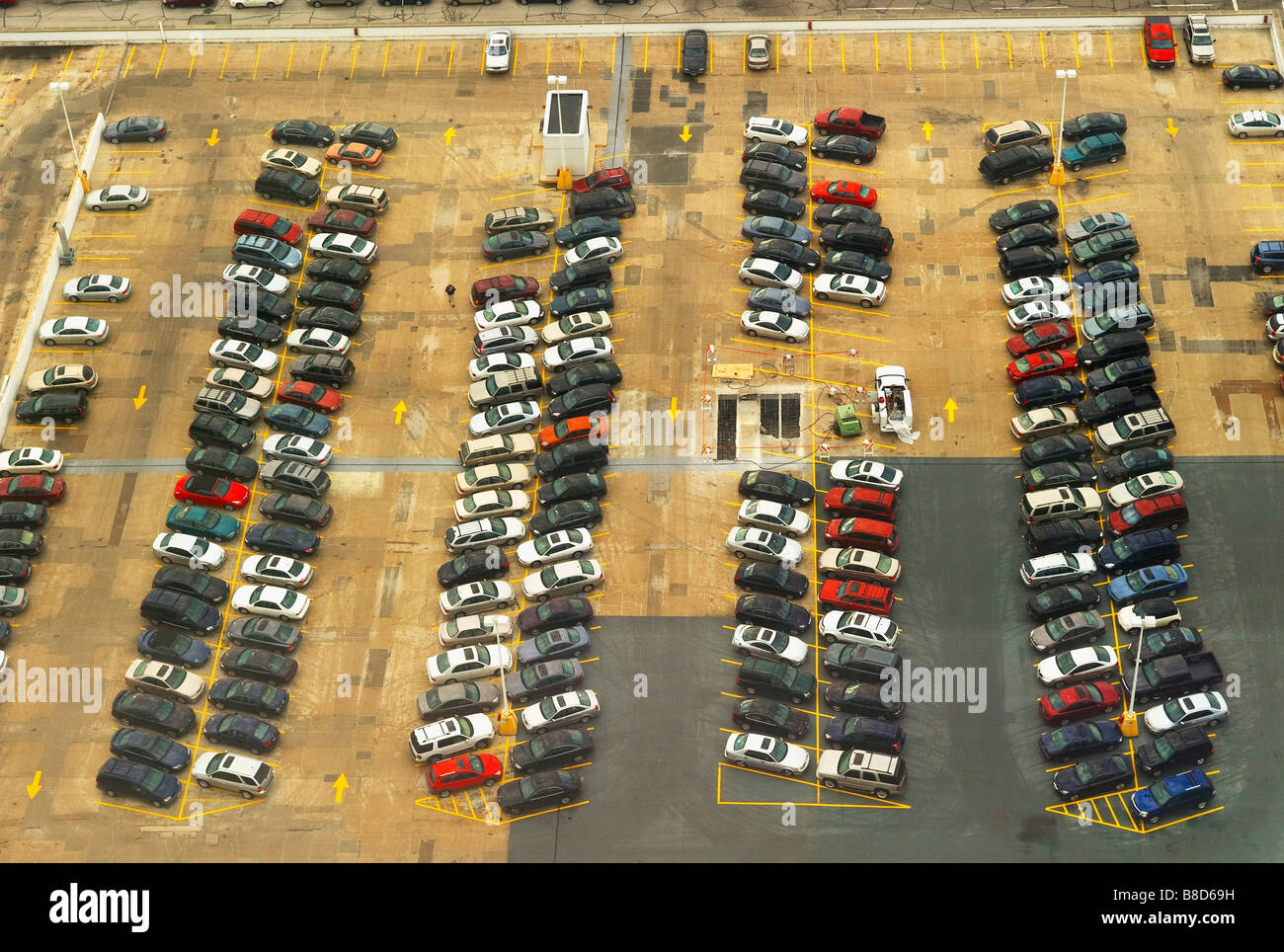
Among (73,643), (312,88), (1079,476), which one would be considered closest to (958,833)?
(1079,476)

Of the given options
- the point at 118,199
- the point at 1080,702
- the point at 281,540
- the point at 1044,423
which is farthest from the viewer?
→ the point at 118,199

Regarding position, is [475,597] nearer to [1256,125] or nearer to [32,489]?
[32,489]

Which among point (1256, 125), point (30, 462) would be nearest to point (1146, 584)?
point (1256, 125)

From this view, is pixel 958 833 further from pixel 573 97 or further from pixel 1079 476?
pixel 573 97

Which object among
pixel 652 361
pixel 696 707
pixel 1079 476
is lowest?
pixel 696 707

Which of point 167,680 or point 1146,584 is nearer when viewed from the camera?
point 167,680

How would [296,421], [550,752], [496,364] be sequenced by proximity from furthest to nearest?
[496,364], [296,421], [550,752]
